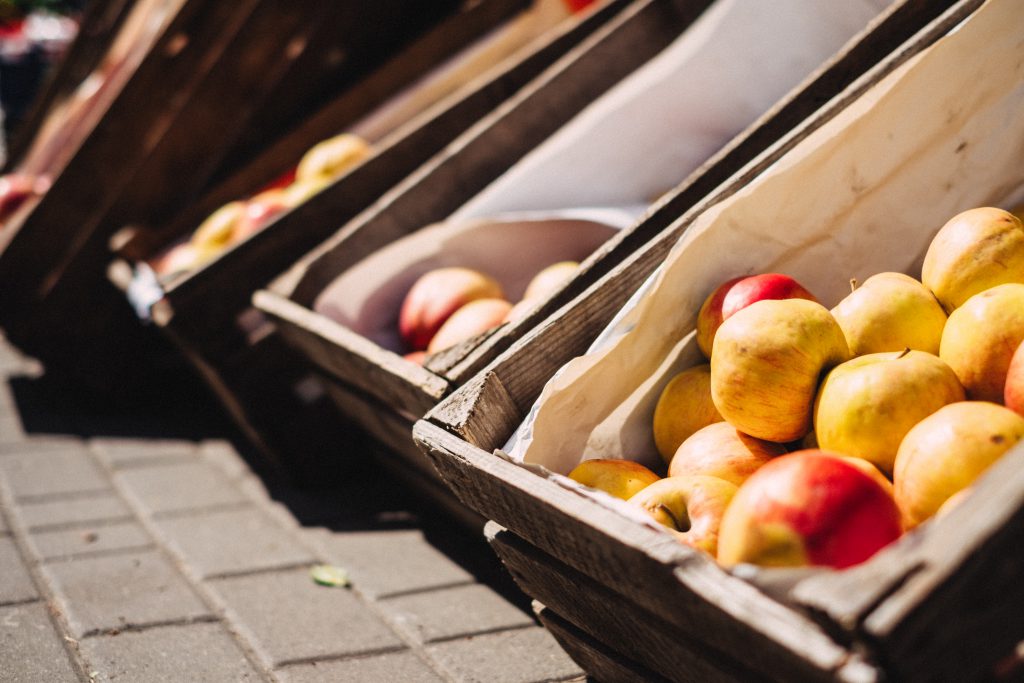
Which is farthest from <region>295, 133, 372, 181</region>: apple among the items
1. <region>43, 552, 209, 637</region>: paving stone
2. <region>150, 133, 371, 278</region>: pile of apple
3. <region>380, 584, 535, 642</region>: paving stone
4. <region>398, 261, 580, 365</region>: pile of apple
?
<region>380, 584, 535, 642</region>: paving stone

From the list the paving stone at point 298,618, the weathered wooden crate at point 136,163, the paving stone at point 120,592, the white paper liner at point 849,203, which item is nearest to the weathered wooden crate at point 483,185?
the white paper liner at point 849,203

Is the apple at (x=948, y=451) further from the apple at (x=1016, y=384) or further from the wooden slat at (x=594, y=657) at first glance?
the wooden slat at (x=594, y=657)

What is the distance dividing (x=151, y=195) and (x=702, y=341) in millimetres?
2445

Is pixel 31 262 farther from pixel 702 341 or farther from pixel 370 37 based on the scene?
pixel 702 341

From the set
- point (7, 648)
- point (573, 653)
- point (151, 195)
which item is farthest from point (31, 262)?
point (573, 653)

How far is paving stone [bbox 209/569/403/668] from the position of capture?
1.84m

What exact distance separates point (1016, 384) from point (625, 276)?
2.20 feet

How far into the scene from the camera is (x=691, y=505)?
1.33 m

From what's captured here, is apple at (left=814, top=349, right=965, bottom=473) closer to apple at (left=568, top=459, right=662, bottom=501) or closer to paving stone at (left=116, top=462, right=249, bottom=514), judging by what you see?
apple at (left=568, top=459, right=662, bottom=501)

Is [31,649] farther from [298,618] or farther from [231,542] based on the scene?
[231,542]

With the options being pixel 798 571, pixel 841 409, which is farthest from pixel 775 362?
pixel 798 571

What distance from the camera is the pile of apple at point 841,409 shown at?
42.5 inches

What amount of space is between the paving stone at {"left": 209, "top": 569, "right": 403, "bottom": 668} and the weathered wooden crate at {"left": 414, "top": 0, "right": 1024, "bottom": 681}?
0.53m

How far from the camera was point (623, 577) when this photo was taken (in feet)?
3.73
